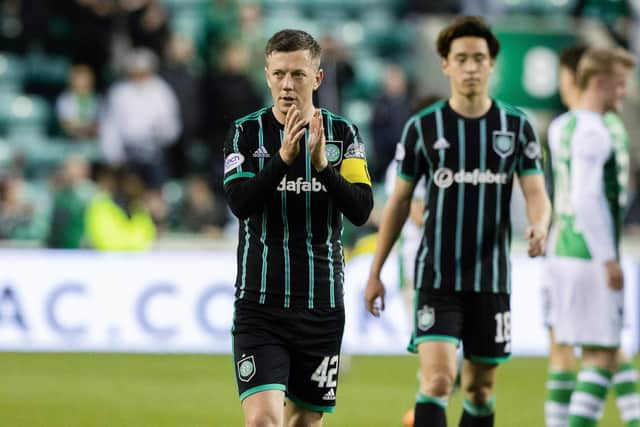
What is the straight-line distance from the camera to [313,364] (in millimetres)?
5293

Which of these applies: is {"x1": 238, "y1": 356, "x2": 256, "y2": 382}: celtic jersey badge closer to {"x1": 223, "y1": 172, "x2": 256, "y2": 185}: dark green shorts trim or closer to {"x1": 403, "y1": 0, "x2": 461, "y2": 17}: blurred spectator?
{"x1": 223, "y1": 172, "x2": 256, "y2": 185}: dark green shorts trim

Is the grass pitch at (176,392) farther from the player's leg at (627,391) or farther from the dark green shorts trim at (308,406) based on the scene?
the dark green shorts trim at (308,406)

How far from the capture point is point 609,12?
18031 mm

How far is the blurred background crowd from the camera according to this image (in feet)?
46.8

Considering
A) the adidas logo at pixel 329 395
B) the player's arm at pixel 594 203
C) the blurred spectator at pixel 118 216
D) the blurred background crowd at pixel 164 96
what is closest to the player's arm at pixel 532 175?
the player's arm at pixel 594 203

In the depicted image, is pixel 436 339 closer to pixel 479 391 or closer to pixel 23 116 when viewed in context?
pixel 479 391

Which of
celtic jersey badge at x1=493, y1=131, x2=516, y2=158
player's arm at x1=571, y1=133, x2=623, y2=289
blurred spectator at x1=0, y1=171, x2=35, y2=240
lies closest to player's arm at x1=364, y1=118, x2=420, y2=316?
celtic jersey badge at x1=493, y1=131, x2=516, y2=158

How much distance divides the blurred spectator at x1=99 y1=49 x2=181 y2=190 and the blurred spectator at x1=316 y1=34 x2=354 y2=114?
1.85 m

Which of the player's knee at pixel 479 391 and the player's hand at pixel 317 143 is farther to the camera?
the player's knee at pixel 479 391

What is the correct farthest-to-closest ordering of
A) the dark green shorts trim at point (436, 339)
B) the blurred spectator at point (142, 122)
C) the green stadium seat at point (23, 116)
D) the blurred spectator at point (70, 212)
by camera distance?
the green stadium seat at point (23, 116) < the blurred spectator at point (142, 122) < the blurred spectator at point (70, 212) < the dark green shorts trim at point (436, 339)

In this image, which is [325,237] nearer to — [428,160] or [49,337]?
[428,160]

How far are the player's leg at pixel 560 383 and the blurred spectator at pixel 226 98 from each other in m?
8.39

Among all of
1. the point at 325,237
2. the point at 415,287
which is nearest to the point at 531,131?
the point at 415,287

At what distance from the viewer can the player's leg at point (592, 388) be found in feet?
22.3
